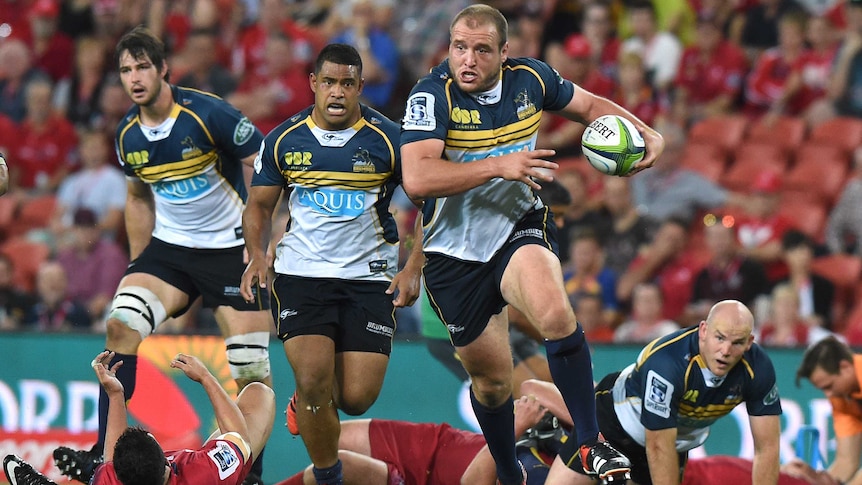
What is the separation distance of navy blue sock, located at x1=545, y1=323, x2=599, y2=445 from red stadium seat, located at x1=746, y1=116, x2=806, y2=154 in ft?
23.0

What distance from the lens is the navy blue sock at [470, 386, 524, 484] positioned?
7160 mm

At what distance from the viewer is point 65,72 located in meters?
15.6

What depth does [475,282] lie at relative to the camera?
22.5ft

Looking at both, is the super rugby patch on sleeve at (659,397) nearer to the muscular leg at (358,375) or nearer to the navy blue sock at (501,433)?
the navy blue sock at (501,433)

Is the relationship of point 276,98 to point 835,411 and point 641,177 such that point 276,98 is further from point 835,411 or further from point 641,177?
point 835,411

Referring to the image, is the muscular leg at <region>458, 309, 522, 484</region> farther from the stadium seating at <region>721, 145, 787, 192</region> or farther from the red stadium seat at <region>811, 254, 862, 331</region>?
the stadium seating at <region>721, 145, 787, 192</region>

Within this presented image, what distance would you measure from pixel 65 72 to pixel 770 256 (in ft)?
28.1

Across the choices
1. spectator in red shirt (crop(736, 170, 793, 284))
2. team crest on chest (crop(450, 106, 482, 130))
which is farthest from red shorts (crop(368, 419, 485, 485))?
spectator in red shirt (crop(736, 170, 793, 284))

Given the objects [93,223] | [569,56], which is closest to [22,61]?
[93,223]

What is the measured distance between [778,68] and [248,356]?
7420mm

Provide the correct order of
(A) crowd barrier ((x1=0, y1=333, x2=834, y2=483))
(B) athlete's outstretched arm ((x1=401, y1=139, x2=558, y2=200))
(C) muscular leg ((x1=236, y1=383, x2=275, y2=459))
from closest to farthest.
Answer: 1. (B) athlete's outstretched arm ((x1=401, y1=139, x2=558, y2=200))
2. (C) muscular leg ((x1=236, y1=383, x2=275, y2=459))
3. (A) crowd barrier ((x1=0, y1=333, x2=834, y2=483))

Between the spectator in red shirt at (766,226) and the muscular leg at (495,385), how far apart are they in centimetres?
508

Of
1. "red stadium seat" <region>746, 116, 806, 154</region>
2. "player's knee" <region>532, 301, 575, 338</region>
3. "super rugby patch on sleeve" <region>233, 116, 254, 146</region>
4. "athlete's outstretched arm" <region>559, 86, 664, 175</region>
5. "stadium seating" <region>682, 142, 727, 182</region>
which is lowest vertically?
"player's knee" <region>532, 301, 575, 338</region>

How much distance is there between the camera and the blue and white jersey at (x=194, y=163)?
314 inches
